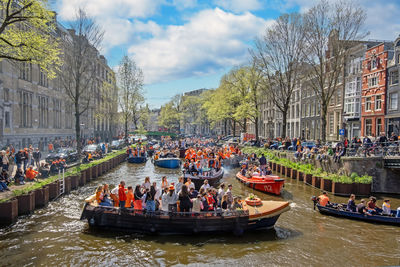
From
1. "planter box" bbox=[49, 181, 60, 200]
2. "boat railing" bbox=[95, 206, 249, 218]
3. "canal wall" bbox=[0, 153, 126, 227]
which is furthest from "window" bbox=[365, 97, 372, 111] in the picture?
"planter box" bbox=[49, 181, 60, 200]

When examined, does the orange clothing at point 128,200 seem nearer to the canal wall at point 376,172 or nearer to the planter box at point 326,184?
the planter box at point 326,184

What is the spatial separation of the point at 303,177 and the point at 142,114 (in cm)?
4660

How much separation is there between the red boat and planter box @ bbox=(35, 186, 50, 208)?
1356 centimetres

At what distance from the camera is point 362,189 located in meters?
21.0

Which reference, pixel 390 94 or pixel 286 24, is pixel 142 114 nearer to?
pixel 286 24

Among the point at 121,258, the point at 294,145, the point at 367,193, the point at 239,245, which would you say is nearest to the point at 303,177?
the point at 367,193

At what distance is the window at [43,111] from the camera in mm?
41438

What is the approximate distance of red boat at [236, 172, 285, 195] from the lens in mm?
21616

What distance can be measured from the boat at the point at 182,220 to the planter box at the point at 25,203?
3.84 metres

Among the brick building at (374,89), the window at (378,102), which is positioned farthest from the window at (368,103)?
the window at (378,102)

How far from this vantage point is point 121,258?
11.5 metres

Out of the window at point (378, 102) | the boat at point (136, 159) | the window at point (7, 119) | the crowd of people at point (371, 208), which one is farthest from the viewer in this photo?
the boat at point (136, 159)

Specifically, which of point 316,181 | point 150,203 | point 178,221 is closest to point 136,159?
point 316,181

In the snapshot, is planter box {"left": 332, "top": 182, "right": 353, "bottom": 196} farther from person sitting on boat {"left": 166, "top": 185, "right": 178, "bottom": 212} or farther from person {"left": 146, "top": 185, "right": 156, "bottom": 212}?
person {"left": 146, "top": 185, "right": 156, "bottom": 212}
